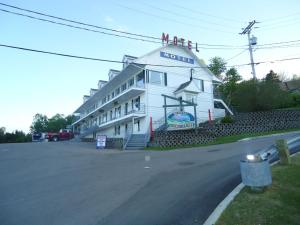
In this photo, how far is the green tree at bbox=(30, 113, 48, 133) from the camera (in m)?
102

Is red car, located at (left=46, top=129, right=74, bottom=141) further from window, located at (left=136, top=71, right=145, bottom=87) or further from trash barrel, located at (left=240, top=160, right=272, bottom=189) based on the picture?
trash barrel, located at (left=240, top=160, right=272, bottom=189)

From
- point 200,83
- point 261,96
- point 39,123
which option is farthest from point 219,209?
point 39,123

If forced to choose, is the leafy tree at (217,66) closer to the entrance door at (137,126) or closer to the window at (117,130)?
the window at (117,130)

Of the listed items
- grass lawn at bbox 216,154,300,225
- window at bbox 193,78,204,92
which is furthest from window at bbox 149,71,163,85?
grass lawn at bbox 216,154,300,225

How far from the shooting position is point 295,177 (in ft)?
21.6

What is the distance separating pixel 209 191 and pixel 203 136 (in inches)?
576

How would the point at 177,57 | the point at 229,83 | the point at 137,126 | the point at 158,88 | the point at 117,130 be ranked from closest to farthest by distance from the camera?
the point at 158,88 → the point at 137,126 → the point at 177,57 → the point at 117,130 → the point at 229,83

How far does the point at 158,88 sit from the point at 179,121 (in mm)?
6037

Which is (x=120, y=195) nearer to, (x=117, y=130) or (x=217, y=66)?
(x=117, y=130)

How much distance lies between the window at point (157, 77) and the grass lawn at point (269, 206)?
68.5 feet

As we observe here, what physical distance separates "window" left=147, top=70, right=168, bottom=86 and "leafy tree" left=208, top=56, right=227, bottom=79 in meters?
24.3

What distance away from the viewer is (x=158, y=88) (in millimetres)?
26750

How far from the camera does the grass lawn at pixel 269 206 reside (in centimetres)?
442

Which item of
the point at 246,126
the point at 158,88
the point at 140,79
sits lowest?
the point at 246,126
